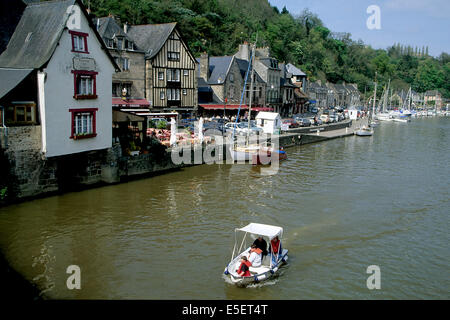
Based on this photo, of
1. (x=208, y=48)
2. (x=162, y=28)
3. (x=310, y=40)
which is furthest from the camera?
(x=310, y=40)

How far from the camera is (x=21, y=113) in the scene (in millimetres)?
19703

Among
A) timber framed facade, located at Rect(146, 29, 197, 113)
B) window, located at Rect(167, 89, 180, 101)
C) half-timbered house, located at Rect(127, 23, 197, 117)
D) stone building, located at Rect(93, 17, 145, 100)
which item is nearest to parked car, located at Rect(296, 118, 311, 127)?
timber framed facade, located at Rect(146, 29, 197, 113)

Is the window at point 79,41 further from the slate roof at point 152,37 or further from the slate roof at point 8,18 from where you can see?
the slate roof at point 152,37

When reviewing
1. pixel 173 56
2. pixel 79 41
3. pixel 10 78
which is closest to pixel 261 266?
pixel 10 78

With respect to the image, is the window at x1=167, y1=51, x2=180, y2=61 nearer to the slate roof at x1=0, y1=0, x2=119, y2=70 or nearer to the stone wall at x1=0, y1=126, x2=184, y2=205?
the stone wall at x1=0, y1=126, x2=184, y2=205

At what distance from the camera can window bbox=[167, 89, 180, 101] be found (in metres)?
41.2

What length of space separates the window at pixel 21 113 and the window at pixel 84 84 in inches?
92.8

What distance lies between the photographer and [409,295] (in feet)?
44.1

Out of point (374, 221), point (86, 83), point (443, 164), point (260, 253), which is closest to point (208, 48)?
point (443, 164)

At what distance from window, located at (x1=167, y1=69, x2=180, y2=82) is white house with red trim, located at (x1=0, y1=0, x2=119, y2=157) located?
17.2 metres

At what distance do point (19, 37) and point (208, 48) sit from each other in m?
51.4

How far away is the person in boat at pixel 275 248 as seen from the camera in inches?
561

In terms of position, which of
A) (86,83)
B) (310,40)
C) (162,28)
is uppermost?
(310,40)
